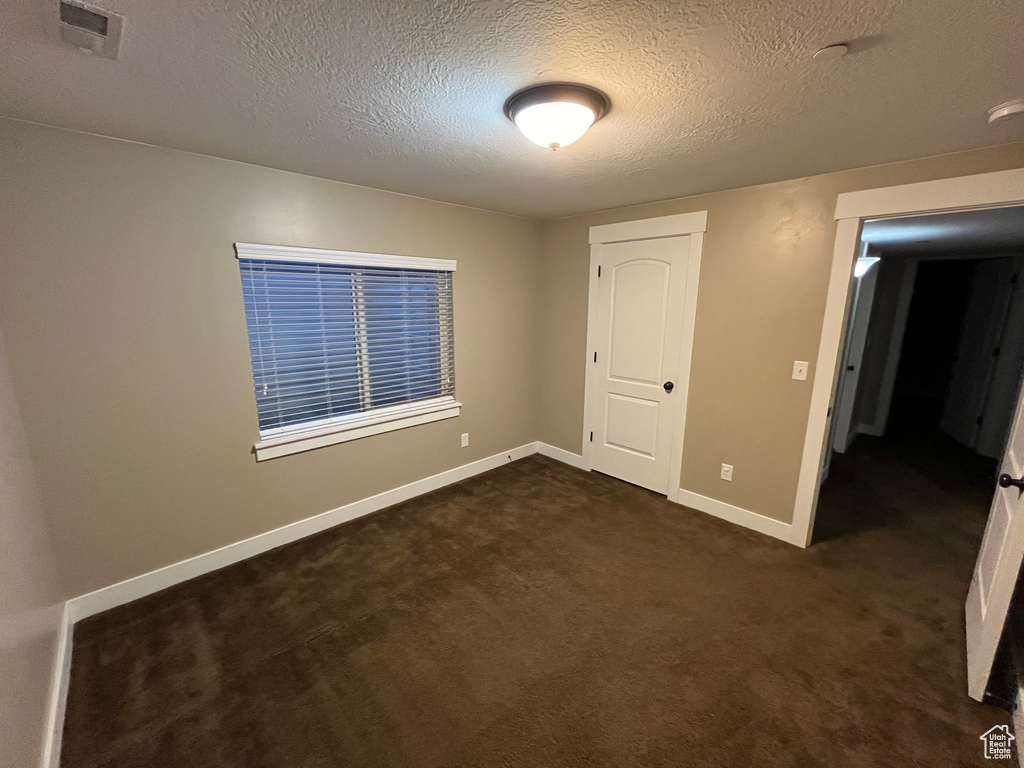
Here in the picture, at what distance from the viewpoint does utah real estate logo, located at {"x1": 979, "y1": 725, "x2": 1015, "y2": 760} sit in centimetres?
142

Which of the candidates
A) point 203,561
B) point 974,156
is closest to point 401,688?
point 203,561

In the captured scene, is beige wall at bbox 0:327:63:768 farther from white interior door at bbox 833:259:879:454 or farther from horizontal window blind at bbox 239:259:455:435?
white interior door at bbox 833:259:879:454

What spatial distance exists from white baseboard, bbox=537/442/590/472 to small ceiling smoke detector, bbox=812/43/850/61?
317 centimetres

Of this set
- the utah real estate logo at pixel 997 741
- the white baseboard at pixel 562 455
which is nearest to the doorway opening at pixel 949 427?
the utah real estate logo at pixel 997 741

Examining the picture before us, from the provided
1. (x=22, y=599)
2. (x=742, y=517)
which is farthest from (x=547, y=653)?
(x=22, y=599)

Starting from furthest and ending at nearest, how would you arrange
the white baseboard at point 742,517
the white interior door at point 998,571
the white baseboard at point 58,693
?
the white baseboard at point 742,517 → the white interior door at point 998,571 → the white baseboard at point 58,693

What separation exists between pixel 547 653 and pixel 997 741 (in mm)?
1648

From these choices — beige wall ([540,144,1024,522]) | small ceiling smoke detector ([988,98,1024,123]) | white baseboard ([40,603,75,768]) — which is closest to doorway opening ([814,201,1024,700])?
beige wall ([540,144,1024,522])

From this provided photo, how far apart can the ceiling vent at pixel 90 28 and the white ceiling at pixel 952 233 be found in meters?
3.38

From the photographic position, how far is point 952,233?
3244 mm

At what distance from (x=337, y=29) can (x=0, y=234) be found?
1.79 meters

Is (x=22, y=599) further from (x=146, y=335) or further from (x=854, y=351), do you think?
(x=854, y=351)

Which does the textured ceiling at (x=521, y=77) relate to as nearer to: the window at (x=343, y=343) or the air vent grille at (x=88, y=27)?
the air vent grille at (x=88, y=27)

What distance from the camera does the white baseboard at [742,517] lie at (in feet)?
8.82
